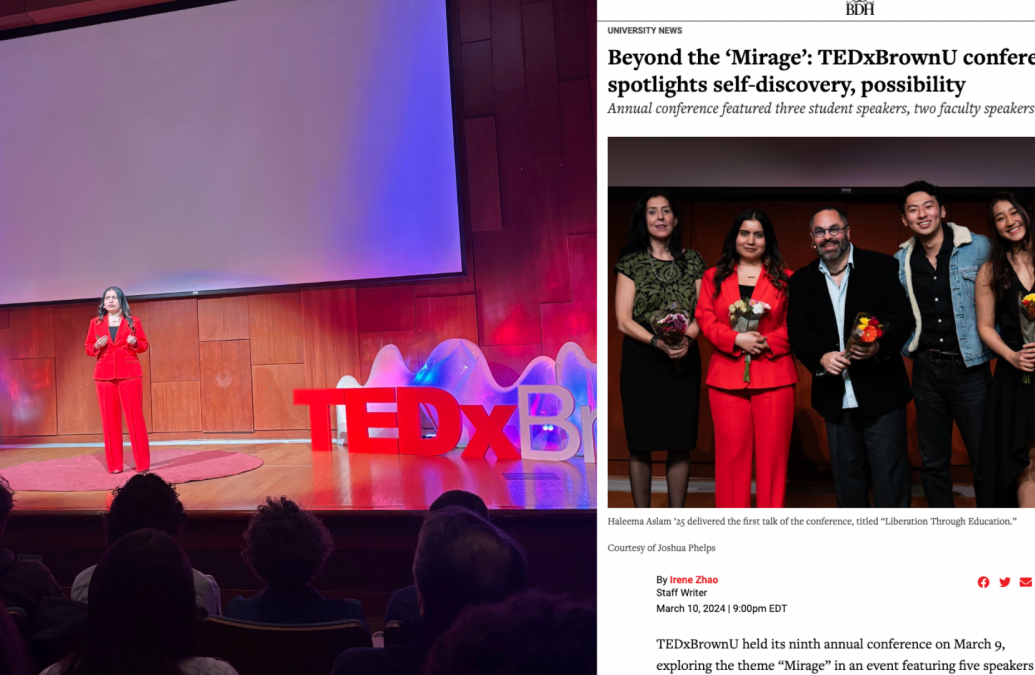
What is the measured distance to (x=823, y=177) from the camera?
287 centimetres

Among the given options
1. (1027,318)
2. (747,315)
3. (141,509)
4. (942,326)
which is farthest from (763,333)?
(141,509)

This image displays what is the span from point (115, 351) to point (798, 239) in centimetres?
366

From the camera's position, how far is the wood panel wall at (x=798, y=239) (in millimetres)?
3184

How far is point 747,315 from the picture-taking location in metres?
1.78

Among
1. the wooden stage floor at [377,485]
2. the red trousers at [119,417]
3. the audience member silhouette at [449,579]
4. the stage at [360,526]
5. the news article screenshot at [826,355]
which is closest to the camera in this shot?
the audience member silhouette at [449,579]

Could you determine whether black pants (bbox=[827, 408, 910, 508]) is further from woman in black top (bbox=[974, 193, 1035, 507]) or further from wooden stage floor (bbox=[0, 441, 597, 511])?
wooden stage floor (bbox=[0, 441, 597, 511])

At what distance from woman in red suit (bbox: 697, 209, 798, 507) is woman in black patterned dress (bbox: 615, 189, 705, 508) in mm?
78

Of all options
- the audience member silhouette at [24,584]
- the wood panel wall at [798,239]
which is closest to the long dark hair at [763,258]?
the wood panel wall at [798,239]

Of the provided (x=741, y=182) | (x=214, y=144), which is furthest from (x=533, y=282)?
(x=214, y=144)

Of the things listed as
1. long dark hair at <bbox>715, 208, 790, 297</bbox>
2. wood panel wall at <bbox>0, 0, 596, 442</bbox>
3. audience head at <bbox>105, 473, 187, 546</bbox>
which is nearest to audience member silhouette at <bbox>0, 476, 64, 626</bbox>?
audience head at <bbox>105, 473, 187, 546</bbox>

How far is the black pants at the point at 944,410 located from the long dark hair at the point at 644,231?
83 centimetres

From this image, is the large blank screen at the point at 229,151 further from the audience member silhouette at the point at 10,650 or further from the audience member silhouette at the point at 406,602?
the audience member silhouette at the point at 10,650

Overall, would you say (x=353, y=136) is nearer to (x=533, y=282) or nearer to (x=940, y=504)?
(x=533, y=282)

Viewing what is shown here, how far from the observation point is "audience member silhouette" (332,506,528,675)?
1.36m
